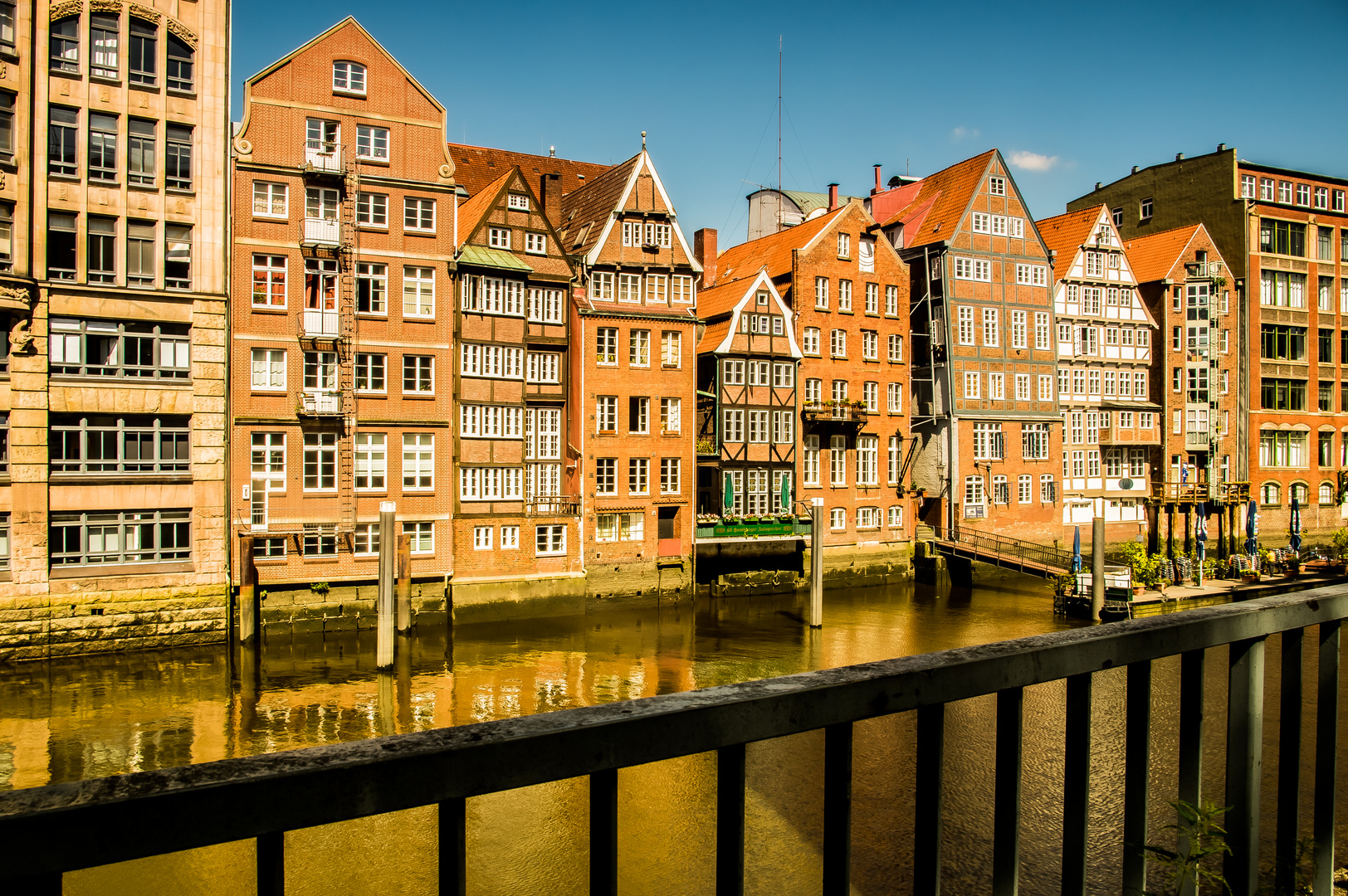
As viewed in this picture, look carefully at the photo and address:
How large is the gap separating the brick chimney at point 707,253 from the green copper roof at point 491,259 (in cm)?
1502

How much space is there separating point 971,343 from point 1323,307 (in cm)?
2708

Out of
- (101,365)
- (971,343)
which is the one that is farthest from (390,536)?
(971,343)

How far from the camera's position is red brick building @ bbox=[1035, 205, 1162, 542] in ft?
168

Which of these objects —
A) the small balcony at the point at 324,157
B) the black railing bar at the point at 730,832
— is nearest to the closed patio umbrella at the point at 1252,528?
the small balcony at the point at 324,157

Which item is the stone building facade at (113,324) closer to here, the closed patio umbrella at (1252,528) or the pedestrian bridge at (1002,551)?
the pedestrian bridge at (1002,551)

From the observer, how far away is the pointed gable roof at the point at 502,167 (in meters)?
47.1

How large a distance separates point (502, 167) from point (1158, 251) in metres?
37.7

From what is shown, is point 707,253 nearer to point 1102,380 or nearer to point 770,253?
point 770,253

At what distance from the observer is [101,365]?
29.0m

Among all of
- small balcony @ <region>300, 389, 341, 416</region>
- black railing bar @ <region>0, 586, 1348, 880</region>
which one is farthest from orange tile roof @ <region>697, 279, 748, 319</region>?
black railing bar @ <region>0, 586, 1348, 880</region>

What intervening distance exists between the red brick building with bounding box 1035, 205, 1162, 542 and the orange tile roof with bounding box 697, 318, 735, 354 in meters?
19.5

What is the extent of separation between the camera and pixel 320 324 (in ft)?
105

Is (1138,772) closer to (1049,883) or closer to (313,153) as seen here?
(1049,883)

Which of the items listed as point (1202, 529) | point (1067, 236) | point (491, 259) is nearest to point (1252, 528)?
point (1202, 529)
